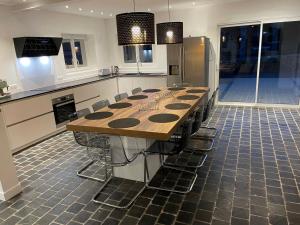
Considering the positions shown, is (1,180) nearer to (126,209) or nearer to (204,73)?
(126,209)

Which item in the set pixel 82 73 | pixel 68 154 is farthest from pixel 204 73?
pixel 68 154

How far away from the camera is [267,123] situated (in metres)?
4.74

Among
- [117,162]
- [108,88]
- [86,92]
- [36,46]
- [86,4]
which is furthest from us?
[108,88]

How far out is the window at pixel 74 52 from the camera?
233 inches

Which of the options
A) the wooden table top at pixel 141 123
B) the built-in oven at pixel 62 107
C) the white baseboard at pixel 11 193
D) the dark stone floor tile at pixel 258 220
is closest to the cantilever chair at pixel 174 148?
the wooden table top at pixel 141 123

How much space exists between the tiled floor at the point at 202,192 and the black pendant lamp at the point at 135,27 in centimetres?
177

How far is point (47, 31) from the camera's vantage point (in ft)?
16.8

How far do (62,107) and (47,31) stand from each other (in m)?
1.78

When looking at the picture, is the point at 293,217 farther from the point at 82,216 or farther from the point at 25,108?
the point at 25,108

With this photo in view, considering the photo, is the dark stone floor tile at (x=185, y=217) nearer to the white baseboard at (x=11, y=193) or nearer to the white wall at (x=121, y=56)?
the white baseboard at (x=11, y=193)

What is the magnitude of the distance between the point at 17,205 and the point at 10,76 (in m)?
2.75

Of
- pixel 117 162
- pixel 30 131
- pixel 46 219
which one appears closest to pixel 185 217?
pixel 117 162

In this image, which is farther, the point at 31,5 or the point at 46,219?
the point at 31,5

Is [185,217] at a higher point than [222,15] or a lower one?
lower
